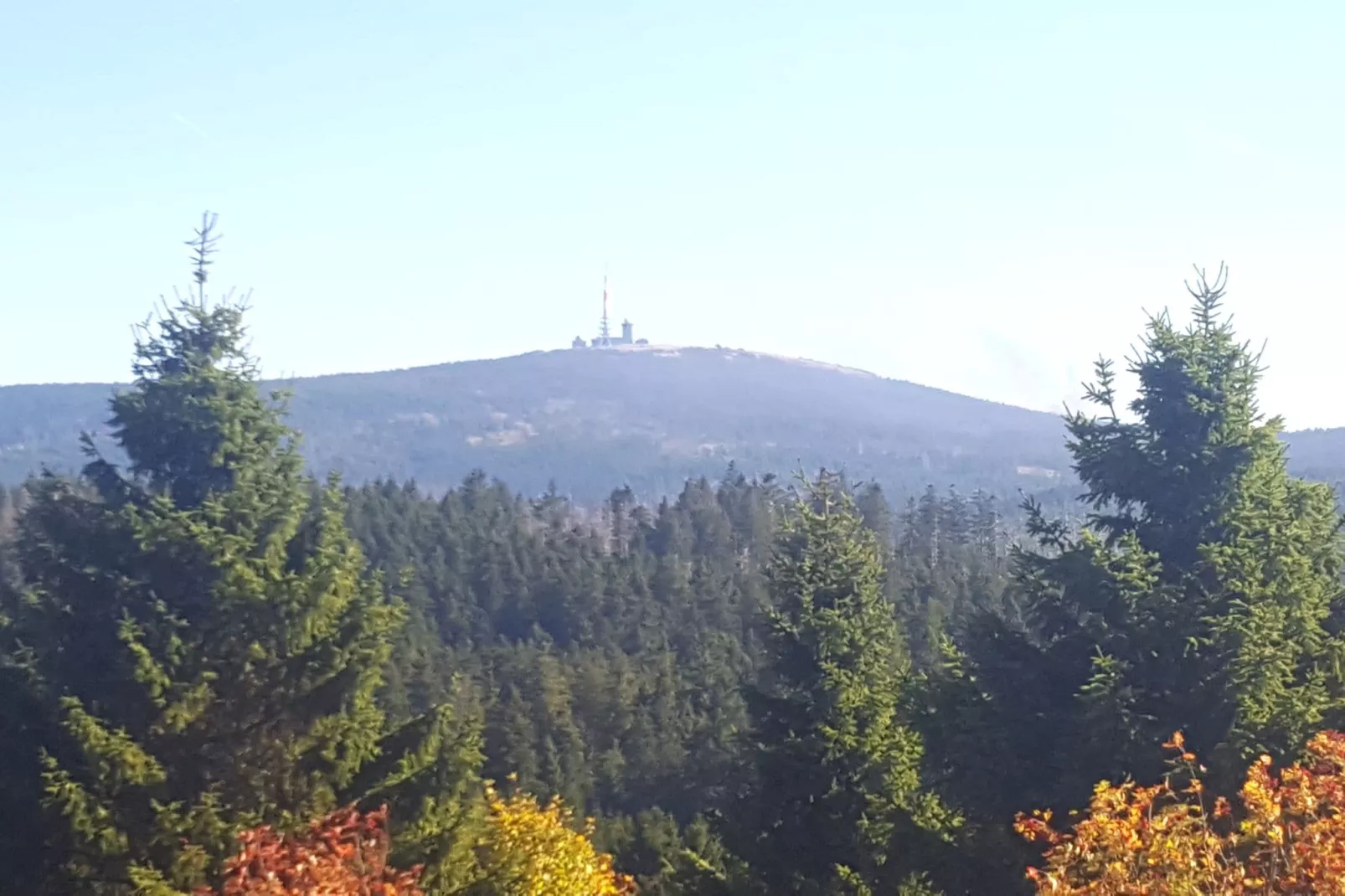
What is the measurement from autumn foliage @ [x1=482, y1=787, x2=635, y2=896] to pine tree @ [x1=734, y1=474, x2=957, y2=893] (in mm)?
3144

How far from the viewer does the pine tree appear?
2188 cm

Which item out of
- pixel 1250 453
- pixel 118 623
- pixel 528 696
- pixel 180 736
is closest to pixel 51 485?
pixel 118 623

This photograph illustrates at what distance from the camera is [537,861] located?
19.4 meters

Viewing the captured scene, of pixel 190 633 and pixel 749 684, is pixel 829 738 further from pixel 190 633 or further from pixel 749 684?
pixel 190 633

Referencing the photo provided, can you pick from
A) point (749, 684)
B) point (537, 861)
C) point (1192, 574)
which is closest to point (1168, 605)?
point (1192, 574)

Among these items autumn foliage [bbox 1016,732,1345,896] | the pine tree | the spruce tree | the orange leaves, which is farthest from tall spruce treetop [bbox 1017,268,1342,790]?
the orange leaves

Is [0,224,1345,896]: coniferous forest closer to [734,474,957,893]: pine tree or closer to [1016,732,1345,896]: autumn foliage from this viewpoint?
[734,474,957,893]: pine tree

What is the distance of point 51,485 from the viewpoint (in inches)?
772

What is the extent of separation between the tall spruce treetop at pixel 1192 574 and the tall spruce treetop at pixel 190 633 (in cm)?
976

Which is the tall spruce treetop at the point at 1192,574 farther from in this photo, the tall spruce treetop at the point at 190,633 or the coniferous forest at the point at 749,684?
the tall spruce treetop at the point at 190,633

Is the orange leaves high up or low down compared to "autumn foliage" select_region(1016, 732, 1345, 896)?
down

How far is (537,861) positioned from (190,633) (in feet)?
19.0

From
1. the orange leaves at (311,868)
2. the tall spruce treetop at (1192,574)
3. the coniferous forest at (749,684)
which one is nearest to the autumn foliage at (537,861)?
the coniferous forest at (749,684)

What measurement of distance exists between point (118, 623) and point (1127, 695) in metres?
13.1
